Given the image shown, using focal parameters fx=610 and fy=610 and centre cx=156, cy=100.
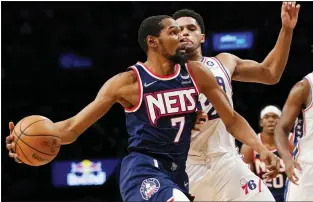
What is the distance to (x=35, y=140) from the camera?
12.3 ft

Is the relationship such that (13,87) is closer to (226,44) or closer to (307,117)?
(226,44)

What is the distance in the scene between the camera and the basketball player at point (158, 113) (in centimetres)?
371

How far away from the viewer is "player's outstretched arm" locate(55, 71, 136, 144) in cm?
379

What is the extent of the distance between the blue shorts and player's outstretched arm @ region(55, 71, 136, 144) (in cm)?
34

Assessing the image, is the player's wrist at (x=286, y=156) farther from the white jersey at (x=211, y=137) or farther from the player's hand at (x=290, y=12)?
the player's hand at (x=290, y=12)

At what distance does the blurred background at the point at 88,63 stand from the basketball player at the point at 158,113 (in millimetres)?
7758

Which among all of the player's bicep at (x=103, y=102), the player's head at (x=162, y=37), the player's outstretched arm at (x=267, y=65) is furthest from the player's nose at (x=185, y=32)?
the player's bicep at (x=103, y=102)

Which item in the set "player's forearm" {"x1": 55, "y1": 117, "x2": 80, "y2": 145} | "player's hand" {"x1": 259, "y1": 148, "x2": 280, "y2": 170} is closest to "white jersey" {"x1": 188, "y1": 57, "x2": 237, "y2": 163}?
"player's hand" {"x1": 259, "y1": 148, "x2": 280, "y2": 170}

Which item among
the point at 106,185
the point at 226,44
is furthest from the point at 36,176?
the point at 226,44

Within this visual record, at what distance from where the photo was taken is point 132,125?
3.84 m

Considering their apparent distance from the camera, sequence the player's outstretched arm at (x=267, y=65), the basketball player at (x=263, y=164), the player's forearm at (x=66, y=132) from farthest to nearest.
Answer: the basketball player at (x=263, y=164) → the player's outstretched arm at (x=267, y=65) → the player's forearm at (x=66, y=132)

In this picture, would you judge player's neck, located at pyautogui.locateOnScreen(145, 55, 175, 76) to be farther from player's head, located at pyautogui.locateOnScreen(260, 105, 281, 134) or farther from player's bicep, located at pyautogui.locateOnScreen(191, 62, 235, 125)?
player's head, located at pyautogui.locateOnScreen(260, 105, 281, 134)

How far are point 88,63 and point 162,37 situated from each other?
880 centimetres

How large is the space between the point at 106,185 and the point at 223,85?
7358 millimetres
